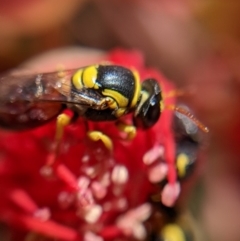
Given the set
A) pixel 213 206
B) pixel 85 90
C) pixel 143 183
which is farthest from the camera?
pixel 213 206

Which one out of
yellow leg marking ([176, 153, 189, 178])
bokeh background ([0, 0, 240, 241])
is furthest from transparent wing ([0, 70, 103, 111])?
bokeh background ([0, 0, 240, 241])

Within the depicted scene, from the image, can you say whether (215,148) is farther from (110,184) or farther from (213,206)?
(110,184)

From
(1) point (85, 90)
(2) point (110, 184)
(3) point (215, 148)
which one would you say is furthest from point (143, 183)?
(3) point (215, 148)

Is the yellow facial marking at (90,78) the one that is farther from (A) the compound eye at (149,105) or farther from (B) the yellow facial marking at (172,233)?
(B) the yellow facial marking at (172,233)

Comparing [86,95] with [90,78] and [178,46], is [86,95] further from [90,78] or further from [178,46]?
[178,46]

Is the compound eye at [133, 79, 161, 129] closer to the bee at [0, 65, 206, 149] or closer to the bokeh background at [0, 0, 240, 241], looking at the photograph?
the bee at [0, 65, 206, 149]

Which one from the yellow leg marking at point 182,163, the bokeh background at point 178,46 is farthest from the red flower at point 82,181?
the bokeh background at point 178,46

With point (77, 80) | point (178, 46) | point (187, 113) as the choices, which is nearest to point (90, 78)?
point (77, 80)
